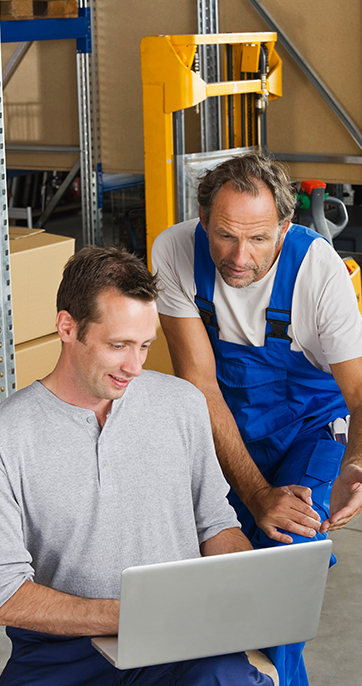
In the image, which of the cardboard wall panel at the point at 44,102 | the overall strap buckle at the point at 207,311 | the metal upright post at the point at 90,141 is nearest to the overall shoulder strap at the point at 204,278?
the overall strap buckle at the point at 207,311

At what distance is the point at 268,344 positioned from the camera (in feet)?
8.36

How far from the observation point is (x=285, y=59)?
536 cm

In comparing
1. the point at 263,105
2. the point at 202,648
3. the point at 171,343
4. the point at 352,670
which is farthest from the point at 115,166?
the point at 202,648

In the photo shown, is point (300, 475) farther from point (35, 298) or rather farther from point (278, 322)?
point (35, 298)

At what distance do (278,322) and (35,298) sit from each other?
1431 millimetres

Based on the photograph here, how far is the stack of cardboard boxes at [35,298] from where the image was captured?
3465 millimetres

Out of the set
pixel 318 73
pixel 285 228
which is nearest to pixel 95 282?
pixel 285 228

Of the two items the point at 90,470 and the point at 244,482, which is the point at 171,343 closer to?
the point at 244,482

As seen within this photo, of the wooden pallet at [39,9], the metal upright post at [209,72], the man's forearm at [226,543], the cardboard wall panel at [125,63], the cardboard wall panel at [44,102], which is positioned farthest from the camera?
the cardboard wall panel at [44,102]

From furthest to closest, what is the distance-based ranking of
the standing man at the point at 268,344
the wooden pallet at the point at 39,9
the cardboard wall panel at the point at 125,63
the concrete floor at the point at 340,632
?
the cardboard wall panel at the point at 125,63, the wooden pallet at the point at 39,9, the concrete floor at the point at 340,632, the standing man at the point at 268,344

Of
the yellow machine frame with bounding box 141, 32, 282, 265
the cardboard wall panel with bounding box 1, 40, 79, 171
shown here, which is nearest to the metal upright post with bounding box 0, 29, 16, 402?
the yellow machine frame with bounding box 141, 32, 282, 265

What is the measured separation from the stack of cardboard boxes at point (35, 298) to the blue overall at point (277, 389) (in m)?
1.10

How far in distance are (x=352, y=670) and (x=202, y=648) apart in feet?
4.10

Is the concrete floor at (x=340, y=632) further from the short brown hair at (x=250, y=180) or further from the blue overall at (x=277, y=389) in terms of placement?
the short brown hair at (x=250, y=180)
